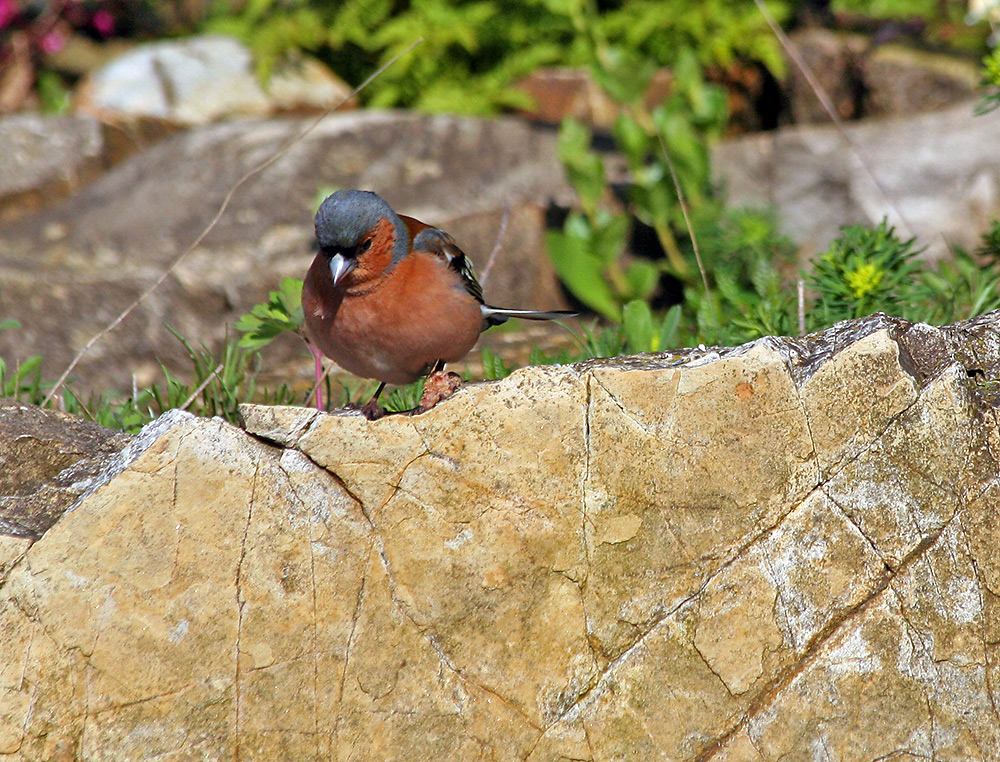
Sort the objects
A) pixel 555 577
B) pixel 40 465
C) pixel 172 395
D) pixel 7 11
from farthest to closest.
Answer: pixel 7 11
pixel 172 395
pixel 40 465
pixel 555 577

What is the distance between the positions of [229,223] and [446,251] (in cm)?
266

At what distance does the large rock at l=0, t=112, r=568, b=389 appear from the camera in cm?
516

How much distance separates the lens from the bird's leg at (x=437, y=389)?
2.77m

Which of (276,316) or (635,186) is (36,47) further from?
(276,316)

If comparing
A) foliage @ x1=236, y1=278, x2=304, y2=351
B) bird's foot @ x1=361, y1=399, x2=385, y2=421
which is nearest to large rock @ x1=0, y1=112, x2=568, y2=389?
foliage @ x1=236, y1=278, x2=304, y2=351

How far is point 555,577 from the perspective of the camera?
2.63 m

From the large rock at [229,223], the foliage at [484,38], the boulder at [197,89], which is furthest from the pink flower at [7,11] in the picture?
the large rock at [229,223]

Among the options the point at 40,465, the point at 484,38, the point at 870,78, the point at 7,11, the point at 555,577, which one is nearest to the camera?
the point at 555,577

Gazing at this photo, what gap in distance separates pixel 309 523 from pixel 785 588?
1.25m

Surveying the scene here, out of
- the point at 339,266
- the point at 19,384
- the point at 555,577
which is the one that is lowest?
the point at 19,384

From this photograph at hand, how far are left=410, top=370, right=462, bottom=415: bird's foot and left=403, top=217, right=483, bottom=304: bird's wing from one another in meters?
0.56

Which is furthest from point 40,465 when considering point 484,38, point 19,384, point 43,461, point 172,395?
point 484,38

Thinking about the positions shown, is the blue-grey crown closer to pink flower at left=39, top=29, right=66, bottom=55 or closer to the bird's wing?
the bird's wing

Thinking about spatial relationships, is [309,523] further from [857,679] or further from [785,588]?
[857,679]
